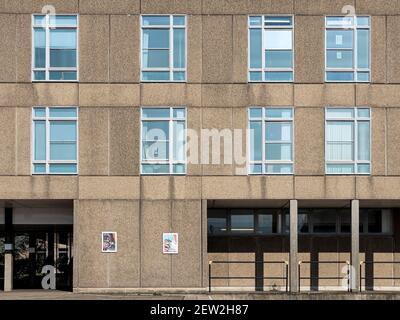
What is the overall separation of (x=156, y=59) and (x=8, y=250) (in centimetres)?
876

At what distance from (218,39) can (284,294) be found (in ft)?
28.4

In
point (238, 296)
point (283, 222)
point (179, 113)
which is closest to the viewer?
point (238, 296)

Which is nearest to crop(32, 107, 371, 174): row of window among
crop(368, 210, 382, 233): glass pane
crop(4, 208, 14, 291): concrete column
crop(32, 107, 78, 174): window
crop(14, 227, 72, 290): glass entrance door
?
crop(32, 107, 78, 174): window

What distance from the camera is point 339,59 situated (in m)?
25.2

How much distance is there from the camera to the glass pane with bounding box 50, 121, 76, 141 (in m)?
24.8

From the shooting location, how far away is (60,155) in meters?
24.8

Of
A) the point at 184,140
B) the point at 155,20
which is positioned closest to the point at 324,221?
the point at 184,140

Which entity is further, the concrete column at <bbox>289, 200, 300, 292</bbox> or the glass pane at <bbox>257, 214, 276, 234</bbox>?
the glass pane at <bbox>257, 214, 276, 234</bbox>

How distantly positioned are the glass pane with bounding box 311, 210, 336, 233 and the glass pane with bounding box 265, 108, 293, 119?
5.06m

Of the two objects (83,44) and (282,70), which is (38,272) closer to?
(83,44)

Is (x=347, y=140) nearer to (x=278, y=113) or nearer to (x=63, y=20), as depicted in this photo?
(x=278, y=113)

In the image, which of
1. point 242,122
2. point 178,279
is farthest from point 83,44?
point 178,279

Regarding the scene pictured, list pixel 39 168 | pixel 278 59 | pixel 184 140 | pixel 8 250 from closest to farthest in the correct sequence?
pixel 39 168
pixel 184 140
pixel 278 59
pixel 8 250

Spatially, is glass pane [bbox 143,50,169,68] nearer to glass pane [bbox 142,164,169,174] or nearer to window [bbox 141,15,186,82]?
window [bbox 141,15,186,82]
